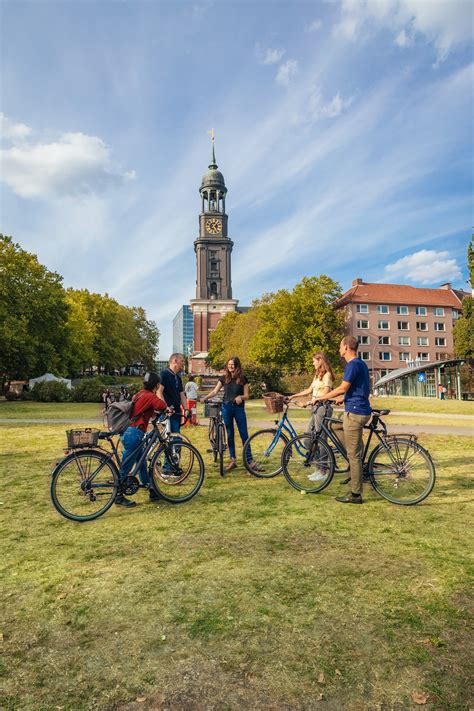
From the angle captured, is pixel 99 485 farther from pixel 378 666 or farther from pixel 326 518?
pixel 378 666

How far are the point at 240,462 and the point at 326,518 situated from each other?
383 centimetres

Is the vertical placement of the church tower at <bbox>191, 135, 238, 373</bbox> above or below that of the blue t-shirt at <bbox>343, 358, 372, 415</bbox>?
above

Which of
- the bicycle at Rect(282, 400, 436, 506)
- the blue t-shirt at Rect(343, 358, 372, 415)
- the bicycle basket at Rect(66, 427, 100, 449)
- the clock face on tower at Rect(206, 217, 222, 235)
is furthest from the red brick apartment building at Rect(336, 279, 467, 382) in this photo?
the bicycle basket at Rect(66, 427, 100, 449)

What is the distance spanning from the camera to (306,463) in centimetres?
697

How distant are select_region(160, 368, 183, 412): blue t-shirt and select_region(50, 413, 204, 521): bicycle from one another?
1.63m

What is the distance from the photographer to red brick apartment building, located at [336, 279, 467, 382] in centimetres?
7544

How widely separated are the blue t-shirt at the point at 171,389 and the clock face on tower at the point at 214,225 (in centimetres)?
10182

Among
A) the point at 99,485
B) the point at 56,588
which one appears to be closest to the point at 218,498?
the point at 99,485

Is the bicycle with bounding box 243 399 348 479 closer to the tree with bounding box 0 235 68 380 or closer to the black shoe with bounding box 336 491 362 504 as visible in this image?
the black shoe with bounding box 336 491 362 504

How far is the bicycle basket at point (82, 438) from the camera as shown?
5.36 meters

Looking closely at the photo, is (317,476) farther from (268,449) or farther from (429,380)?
(429,380)

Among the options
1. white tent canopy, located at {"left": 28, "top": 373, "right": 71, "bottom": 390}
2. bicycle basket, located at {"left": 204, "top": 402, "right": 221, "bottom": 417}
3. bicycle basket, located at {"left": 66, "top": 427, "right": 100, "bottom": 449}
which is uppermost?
white tent canopy, located at {"left": 28, "top": 373, "right": 71, "bottom": 390}

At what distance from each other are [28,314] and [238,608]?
36.2 metres

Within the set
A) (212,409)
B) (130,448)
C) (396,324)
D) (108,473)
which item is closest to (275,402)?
(212,409)
